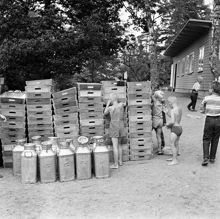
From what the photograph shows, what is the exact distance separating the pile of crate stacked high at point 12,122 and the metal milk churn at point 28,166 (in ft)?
3.33

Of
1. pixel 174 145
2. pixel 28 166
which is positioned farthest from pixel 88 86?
pixel 174 145

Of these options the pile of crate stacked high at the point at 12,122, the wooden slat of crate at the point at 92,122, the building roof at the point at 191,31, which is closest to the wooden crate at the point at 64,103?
the wooden slat of crate at the point at 92,122

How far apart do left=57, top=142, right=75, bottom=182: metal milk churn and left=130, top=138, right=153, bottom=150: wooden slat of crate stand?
5.72 ft

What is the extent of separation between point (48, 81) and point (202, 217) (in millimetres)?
4133

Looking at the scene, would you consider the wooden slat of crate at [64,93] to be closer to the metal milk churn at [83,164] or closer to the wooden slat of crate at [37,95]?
the wooden slat of crate at [37,95]

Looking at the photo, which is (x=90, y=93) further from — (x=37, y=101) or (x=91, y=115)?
(x=37, y=101)

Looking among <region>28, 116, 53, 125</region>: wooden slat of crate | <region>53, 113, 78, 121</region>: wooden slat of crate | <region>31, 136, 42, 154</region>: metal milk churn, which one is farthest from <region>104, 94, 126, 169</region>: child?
<region>31, 136, 42, 154</region>: metal milk churn

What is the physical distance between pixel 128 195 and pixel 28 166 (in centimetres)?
195

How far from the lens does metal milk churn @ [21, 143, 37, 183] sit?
5691 millimetres

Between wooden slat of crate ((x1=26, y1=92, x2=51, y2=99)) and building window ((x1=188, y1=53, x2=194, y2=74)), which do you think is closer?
wooden slat of crate ((x1=26, y1=92, x2=51, y2=99))

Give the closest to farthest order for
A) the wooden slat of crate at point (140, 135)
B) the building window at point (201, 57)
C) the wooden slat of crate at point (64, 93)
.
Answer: the wooden slat of crate at point (64, 93) < the wooden slat of crate at point (140, 135) < the building window at point (201, 57)

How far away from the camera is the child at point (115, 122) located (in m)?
6.40

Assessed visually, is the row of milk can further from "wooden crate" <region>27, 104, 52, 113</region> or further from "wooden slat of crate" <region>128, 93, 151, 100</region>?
"wooden slat of crate" <region>128, 93, 151, 100</region>

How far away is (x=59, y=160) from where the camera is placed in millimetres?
5738
